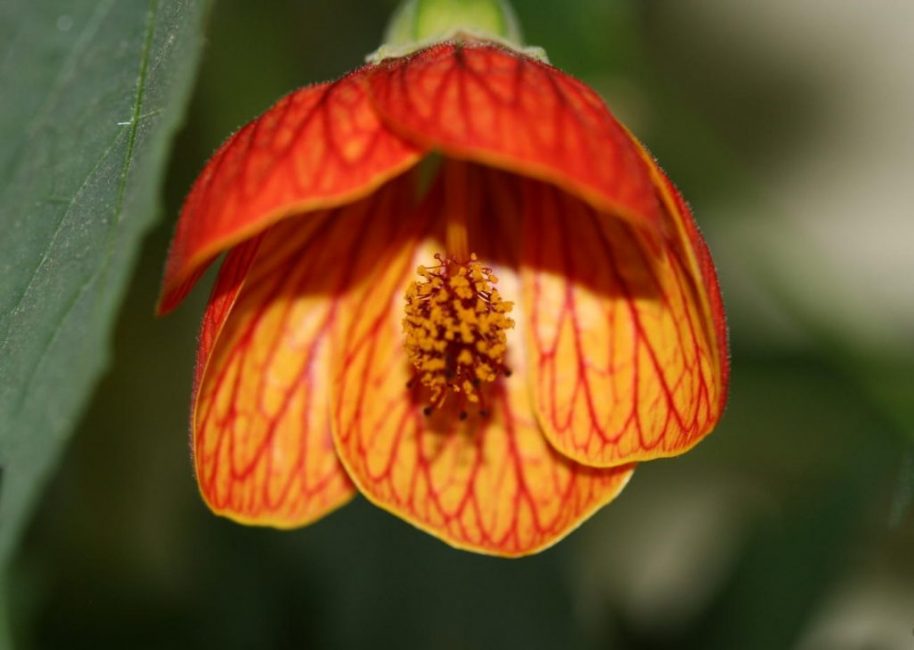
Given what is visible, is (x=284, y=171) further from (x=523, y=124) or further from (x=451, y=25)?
(x=451, y=25)

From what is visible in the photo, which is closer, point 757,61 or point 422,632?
point 422,632

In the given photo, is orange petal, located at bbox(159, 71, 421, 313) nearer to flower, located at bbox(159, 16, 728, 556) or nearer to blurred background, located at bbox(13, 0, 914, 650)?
flower, located at bbox(159, 16, 728, 556)

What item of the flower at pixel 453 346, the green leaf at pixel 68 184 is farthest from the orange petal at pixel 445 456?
the green leaf at pixel 68 184

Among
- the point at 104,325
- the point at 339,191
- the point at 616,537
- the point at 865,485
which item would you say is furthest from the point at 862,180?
the point at 104,325

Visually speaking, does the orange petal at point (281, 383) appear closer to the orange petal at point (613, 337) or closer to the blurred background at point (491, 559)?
the orange petal at point (613, 337)

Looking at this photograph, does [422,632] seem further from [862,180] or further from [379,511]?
[862,180]

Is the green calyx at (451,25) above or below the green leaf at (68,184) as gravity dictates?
above

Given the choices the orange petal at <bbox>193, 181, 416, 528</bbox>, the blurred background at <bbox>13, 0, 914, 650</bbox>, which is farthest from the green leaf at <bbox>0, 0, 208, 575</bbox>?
the blurred background at <bbox>13, 0, 914, 650</bbox>
